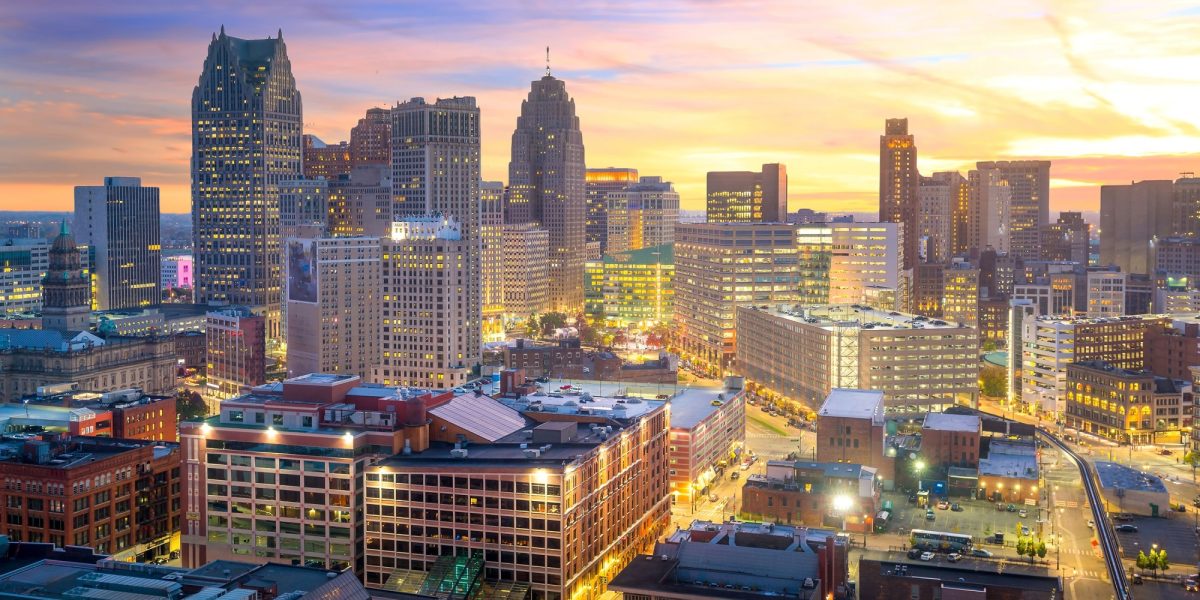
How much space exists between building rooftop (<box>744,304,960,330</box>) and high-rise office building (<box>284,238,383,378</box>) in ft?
192

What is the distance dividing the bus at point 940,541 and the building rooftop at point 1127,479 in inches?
862

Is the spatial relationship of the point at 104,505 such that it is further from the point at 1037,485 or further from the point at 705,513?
the point at 1037,485

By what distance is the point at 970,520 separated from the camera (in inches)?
4641

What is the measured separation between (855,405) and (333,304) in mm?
A: 75206

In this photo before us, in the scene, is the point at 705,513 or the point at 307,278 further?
the point at 307,278

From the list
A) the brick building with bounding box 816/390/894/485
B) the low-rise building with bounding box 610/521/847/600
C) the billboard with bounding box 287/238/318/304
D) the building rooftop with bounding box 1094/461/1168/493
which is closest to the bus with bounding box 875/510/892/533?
the brick building with bounding box 816/390/894/485

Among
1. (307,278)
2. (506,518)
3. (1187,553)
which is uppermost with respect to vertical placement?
(307,278)

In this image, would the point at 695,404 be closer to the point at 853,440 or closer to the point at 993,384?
the point at 853,440

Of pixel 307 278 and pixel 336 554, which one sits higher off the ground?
pixel 307 278

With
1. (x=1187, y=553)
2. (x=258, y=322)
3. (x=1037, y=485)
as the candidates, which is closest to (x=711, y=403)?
(x=1037, y=485)

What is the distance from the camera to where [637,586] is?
7475 centimetres

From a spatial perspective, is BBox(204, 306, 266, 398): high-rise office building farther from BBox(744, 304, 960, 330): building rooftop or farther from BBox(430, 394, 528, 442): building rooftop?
BBox(430, 394, 528, 442): building rooftop

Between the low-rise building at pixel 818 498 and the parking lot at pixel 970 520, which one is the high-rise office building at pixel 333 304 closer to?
the low-rise building at pixel 818 498

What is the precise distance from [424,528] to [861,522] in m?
43.4
